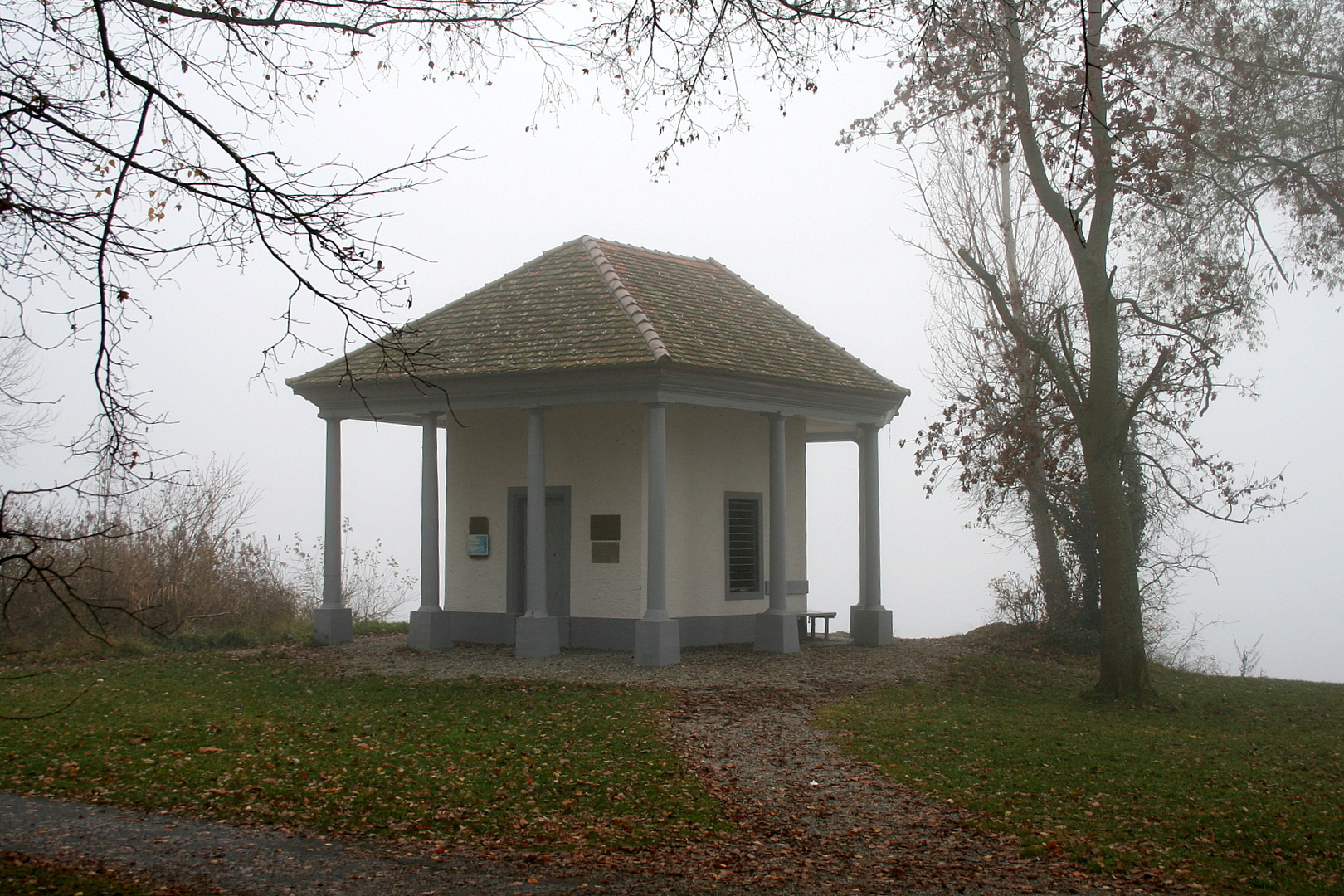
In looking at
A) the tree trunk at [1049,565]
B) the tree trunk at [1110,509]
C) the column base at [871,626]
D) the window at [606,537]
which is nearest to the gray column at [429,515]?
the window at [606,537]

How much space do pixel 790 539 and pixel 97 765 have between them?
1187cm

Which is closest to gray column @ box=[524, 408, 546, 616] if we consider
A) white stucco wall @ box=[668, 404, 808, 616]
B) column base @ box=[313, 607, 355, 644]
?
white stucco wall @ box=[668, 404, 808, 616]

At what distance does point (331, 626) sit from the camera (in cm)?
1778

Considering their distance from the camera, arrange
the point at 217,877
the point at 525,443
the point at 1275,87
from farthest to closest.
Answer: the point at 525,443 < the point at 1275,87 < the point at 217,877

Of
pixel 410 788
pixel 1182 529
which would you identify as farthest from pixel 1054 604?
pixel 410 788

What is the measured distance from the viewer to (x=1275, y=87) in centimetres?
1412

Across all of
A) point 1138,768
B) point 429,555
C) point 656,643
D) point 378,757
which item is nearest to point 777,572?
point 656,643

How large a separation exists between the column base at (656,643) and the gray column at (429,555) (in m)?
3.56

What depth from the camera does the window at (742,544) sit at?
58.0 feet

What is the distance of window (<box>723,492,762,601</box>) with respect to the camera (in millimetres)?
17672

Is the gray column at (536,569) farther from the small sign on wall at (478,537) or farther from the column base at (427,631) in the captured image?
the small sign on wall at (478,537)

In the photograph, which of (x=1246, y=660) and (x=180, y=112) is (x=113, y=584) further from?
(x=1246, y=660)

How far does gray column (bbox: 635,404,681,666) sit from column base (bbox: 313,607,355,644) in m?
5.34

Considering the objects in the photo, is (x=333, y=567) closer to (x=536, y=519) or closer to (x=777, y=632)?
(x=536, y=519)
